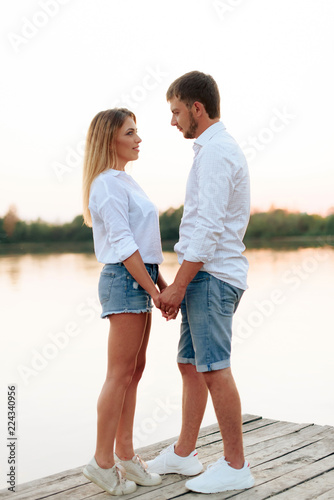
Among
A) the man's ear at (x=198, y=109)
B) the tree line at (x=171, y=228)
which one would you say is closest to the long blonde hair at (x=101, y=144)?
the man's ear at (x=198, y=109)

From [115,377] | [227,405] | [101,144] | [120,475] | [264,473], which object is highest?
[101,144]

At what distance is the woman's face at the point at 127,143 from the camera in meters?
2.20

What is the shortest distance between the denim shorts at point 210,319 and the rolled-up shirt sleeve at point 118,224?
0.88 ft

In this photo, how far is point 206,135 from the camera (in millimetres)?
2154

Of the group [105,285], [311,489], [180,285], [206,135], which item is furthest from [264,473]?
[206,135]

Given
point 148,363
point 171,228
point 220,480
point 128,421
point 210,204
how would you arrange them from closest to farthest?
point 210,204 → point 220,480 → point 128,421 → point 171,228 → point 148,363

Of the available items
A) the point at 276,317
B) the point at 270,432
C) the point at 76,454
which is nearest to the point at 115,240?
the point at 270,432

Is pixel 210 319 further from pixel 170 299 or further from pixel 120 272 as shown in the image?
pixel 120 272

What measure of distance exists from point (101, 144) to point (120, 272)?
474mm

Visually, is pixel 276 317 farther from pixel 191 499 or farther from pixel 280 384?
pixel 191 499

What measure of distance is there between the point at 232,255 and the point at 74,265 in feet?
28.8

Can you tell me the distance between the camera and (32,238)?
7219mm

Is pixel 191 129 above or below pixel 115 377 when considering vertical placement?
above

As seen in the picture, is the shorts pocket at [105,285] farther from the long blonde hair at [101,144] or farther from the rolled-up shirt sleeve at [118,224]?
the long blonde hair at [101,144]
